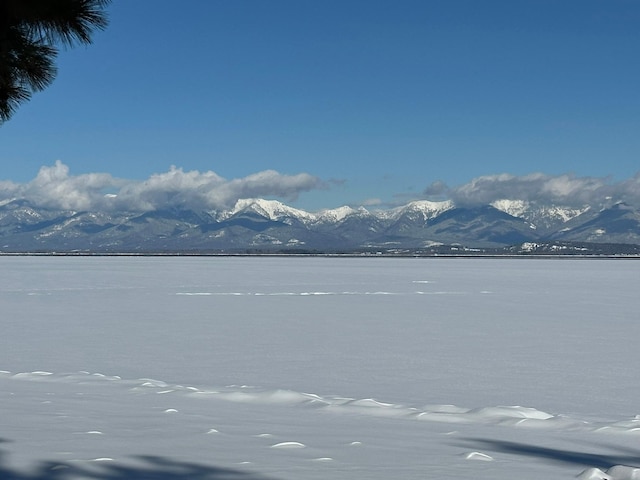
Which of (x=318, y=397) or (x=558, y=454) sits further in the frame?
(x=318, y=397)

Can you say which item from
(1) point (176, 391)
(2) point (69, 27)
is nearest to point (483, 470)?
(2) point (69, 27)

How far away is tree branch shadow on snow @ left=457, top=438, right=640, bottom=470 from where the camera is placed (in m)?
7.95

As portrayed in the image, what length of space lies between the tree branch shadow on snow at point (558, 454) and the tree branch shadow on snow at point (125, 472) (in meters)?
2.85

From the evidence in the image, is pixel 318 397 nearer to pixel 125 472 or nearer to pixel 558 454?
pixel 558 454

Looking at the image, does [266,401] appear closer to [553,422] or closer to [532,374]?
[553,422]

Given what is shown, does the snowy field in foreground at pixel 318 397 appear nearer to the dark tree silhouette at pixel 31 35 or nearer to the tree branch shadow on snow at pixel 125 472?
the tree branch shadow on snow at pixel 125 472

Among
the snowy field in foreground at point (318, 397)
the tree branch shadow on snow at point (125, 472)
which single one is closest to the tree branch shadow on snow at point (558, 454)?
the snowy field in foreground at point (318, 397)

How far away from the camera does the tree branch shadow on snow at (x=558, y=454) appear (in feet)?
26.1

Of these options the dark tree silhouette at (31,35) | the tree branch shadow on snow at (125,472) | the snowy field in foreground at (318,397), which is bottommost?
the snowy field in foreground at (318,397)

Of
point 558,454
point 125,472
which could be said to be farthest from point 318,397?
point 125,472

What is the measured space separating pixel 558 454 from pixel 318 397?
4503 millimetres

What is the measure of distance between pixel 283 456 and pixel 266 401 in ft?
13.0

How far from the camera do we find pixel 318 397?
39.6 feet

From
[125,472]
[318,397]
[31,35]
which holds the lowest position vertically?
[318,397]
